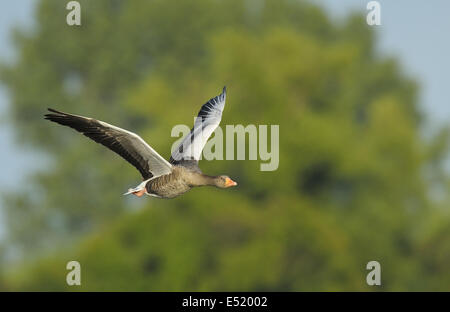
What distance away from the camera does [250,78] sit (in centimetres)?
4006

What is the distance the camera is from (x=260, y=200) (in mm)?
38625

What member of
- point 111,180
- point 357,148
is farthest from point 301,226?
point 111,180

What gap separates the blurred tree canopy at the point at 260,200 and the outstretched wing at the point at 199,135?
19441 millimetres

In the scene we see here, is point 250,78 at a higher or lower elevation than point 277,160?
higher

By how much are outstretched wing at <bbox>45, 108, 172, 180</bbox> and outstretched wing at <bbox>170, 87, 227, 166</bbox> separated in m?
0.72

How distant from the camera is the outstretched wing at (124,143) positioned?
13.2 metres

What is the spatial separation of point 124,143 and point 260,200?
25251mm

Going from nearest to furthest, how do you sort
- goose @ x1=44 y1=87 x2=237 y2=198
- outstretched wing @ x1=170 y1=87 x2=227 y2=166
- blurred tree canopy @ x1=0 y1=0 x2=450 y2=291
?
goose @ x1=44 y1=87 x2=237 y2=198 < outstretched wing @ x1=170 y1=87 x2=227 y2=166 < blurred tree canopy @ x1=0 y1=0 x2=450 y2=291

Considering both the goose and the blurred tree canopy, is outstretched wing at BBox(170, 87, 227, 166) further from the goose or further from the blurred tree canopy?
the blurred tree canopy

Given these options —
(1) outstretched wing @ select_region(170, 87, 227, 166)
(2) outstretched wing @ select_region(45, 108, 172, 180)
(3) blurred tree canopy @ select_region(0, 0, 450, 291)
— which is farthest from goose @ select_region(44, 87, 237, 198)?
(3) blurred tree canopy @ select_region(0, 0, 450, 291)

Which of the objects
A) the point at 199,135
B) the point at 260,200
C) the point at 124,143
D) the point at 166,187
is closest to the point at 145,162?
the point at 124,143

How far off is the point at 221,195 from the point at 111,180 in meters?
16.6

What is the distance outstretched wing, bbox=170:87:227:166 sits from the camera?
14430mm
